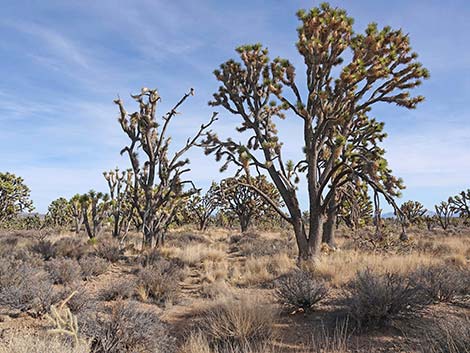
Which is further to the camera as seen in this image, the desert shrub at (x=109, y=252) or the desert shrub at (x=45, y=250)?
the desert shrub at (x=109, y=252)

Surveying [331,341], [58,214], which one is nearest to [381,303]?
[331,341]

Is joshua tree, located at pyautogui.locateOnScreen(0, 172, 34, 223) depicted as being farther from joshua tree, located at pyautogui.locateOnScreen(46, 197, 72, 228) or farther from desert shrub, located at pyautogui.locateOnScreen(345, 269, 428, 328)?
desert shrub, located at pyautogui.locateOnScreen(345, 269, 428, 328)

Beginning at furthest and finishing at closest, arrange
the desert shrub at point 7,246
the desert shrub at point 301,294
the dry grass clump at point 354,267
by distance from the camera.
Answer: the desert shrub at point 7,246 → the dry grass clump at point 354,267 → the desert shrub at point 301,294

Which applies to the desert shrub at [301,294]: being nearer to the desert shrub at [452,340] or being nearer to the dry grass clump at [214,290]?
the dry grass clump at [214,290]

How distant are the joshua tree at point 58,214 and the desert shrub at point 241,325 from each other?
4162cm

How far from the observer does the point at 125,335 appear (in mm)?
4824

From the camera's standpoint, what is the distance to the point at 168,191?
15.1 meters

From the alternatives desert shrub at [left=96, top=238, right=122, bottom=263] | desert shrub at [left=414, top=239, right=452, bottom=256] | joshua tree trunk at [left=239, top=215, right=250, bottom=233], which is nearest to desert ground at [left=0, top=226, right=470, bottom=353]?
desert shrub at [left=96, top=238, right=122, bottom=263]

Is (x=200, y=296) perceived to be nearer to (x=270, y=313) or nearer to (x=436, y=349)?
(x=270, y=313)

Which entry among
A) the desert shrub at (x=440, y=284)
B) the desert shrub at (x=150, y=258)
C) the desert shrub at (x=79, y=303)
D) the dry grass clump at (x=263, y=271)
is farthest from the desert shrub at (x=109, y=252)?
the desert shrub at (x=440, y=284)

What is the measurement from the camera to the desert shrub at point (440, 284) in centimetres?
670

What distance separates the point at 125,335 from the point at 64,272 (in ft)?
17.5

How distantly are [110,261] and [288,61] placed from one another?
8919mm

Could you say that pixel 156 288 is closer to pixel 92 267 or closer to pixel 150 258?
pixel 92 267
